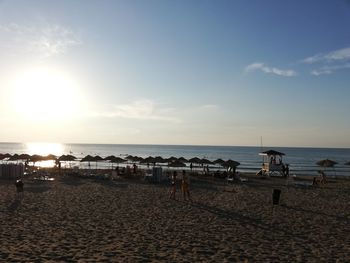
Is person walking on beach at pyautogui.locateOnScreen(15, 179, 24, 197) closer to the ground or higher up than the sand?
higher up

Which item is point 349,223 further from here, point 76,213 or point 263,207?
point 76,213

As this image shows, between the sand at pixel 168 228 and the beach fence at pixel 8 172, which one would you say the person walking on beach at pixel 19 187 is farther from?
the beach fence at pixel 8 172

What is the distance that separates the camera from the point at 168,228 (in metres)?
11.2

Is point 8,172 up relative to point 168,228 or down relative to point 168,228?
up

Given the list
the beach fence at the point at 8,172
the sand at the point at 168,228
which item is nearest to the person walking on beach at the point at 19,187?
the sand at the point at 168,228

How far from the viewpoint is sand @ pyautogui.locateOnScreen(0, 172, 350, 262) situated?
8.41 metres

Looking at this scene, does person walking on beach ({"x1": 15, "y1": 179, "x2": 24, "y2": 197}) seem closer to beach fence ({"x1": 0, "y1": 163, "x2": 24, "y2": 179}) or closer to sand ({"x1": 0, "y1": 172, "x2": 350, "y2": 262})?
sand ({"x1": 0, "y1": 172, "x2": 350, "y2": 262})

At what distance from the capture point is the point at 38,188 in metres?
21.0

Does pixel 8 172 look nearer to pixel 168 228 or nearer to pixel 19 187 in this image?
pixel 19 187

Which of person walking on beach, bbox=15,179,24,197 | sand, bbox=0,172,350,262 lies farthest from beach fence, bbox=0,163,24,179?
person walking on beach, bbox=15,179,24,197

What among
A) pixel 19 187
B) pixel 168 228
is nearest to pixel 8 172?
pixel 19 187

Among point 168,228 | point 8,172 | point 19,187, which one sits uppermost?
point 8,172

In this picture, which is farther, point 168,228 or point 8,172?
point 8,172

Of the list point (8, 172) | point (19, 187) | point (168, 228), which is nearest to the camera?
point (168, 228)
